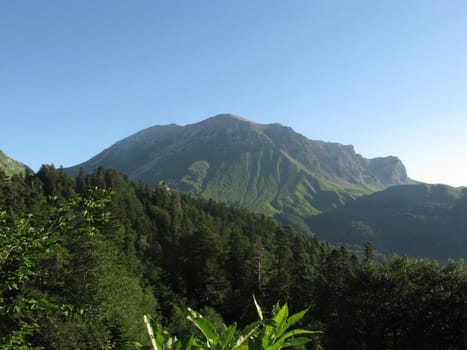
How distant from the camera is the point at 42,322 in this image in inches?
1256

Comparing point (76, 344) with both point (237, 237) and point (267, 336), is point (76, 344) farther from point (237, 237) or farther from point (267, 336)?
point (237, 237)

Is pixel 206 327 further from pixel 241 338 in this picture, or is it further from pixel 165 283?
pixel 165 283

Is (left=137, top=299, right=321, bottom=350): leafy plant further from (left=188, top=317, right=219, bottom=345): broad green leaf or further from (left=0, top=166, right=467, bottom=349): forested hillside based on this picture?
(left=0, top=166, right=467, bottom=349): forested hillside

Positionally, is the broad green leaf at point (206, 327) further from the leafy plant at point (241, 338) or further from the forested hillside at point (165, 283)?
the forested hillside at point (165, 283)

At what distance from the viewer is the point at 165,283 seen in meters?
73.8

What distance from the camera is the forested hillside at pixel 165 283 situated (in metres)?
6.99

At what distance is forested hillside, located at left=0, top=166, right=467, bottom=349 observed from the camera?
699cm

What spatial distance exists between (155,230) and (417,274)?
85298 mm

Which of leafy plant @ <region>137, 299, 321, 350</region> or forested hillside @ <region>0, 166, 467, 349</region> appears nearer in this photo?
leafy plant @ <region>137, 299, 321, 350</region>

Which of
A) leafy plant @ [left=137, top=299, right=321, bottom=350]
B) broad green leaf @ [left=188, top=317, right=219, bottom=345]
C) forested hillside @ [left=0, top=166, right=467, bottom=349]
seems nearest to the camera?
broad green leaf @ [left=188, top=317, right=219, bottom=345]

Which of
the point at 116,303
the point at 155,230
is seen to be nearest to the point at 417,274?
the point at 116,303

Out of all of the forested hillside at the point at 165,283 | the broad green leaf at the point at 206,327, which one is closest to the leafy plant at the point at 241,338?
the broad green leaf at the point at 206,327

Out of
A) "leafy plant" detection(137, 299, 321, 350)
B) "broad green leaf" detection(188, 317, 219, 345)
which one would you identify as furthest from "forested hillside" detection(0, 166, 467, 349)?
"broad green leaf" detection(188, 317, 219, 345)

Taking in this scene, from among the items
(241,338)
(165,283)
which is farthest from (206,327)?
(165,283)
